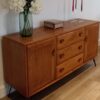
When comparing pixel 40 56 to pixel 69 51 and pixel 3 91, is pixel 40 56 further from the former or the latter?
pixel 3 91

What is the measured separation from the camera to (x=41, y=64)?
2.23 m

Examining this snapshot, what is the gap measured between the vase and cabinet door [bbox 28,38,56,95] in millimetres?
237

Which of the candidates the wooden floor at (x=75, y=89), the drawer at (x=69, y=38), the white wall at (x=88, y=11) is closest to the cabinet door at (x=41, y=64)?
the drawer at (x=69, y=38)

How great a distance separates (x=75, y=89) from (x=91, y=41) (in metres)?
0.86

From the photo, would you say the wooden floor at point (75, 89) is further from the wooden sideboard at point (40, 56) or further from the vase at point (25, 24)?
the vase at point (25, 24)

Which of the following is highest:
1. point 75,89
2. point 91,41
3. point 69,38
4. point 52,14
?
point 52,14

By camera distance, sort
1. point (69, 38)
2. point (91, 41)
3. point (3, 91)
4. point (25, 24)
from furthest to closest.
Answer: point (91, 41), point (69, 38), point (3, 91), point (25, 24)

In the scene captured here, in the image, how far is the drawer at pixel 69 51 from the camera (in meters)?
2.49

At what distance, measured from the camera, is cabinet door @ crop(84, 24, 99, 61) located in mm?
2963

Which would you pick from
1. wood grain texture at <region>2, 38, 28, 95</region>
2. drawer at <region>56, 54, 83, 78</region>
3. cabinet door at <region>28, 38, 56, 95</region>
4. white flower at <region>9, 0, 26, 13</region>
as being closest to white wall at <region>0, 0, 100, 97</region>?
wood grain texture at <region>2, 38, 28, 95</region>

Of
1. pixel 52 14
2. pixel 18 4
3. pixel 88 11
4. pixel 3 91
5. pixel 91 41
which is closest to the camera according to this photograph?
pixel 18 4

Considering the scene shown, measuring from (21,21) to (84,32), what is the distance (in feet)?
3.33

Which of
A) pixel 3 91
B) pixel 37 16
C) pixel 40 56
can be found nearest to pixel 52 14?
pixel 37 16

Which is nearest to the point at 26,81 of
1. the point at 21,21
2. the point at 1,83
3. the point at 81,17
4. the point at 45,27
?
the point at 1,83
